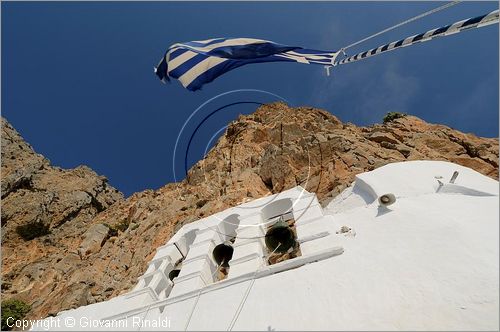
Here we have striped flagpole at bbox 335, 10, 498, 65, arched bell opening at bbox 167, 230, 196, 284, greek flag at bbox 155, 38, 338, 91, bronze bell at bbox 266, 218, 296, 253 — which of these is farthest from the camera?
arched bell opening at bbox 167, 230, 196, 284

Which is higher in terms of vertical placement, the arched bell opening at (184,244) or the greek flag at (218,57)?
the greek flag at (218,57)

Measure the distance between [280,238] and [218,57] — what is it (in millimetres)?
4993

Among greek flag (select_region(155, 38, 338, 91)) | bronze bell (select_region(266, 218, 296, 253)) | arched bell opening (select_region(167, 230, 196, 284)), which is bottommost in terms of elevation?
bronze bell (select_region(266, 218, 296, 253))

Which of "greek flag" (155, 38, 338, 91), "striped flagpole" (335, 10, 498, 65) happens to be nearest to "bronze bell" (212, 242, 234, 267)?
"greek flag" (155, 38, 338, 91)

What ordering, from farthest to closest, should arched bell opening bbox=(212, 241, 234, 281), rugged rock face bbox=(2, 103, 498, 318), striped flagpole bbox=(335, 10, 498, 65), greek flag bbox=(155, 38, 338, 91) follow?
rugged rock face bbox=(2, 103, 498, 318) → arched bell opening bbox=(212, 241, 234, 281) → greek flag bbox=(155, 38, 338, 91) → striped flagpole bbox=(335, 10, 498, 65)

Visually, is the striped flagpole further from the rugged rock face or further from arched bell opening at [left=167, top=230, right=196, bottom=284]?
arched bell opening at [left=167, top=230, right=196, bottom=284]

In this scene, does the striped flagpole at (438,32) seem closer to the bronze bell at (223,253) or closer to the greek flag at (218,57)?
the greek flag at (218,57)

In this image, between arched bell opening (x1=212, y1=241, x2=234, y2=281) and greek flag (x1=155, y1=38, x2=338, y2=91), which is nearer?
greek flag (x1=155, y1=38, x2=338, y2=91)

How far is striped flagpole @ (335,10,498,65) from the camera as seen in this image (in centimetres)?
753

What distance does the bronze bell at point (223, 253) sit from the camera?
10547 millimetres

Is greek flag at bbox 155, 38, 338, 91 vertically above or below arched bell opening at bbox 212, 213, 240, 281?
above

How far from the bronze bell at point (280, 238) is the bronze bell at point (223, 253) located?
1118mm

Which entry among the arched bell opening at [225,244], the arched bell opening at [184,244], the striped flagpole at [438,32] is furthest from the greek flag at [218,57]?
the arched bell opening at [184,244]

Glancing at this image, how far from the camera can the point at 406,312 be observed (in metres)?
6.02
